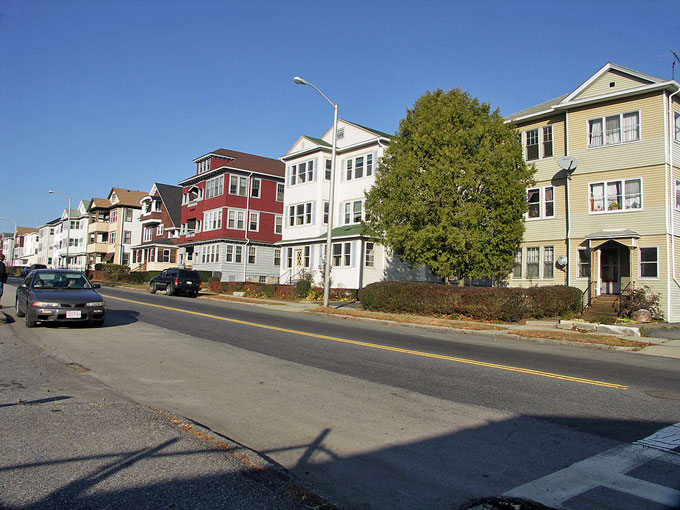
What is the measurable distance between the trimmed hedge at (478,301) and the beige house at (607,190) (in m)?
3.12

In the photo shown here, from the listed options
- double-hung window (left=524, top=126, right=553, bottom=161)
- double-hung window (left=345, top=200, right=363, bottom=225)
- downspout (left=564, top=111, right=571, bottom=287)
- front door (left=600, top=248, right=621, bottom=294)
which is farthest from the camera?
double-hung window (left=345, top=200, right=363, bottom=225)

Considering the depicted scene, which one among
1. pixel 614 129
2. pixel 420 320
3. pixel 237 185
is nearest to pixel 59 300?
pixel 420 320

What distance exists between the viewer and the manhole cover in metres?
7.48

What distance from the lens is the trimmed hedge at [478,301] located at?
62.1 feet

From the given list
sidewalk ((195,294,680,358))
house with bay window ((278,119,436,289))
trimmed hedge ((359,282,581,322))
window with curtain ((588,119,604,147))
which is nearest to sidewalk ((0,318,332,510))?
sidewalk ((195,294,680,358))

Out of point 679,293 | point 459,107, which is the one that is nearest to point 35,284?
point 459,107

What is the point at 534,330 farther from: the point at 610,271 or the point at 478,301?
the point at 610,271

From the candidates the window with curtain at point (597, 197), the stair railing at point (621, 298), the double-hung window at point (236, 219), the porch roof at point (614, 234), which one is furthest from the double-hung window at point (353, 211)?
the stair railing at point (621, 298)

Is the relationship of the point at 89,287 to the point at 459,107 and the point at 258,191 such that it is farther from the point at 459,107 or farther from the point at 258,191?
the point at 258,191

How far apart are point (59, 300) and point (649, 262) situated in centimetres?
2283

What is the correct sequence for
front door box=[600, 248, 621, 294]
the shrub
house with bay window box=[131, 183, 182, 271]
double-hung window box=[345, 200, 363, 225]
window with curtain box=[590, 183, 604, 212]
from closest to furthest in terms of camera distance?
1. the shrub
2. front door box=[600, 248, 621, 294]
3. window with curtain box=[590, 183, 604, 212]
4. double-hung window box=[345, 200, 363, 225]
5. house with bay window box=[131, 183, 182, 271]

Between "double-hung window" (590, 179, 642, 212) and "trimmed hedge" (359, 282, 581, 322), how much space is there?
4.73 m

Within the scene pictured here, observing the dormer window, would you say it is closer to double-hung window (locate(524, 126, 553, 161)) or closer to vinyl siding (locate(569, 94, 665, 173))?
double-hung window (locate(524, 126, 553, 161))

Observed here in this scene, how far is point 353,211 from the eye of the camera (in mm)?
36094
